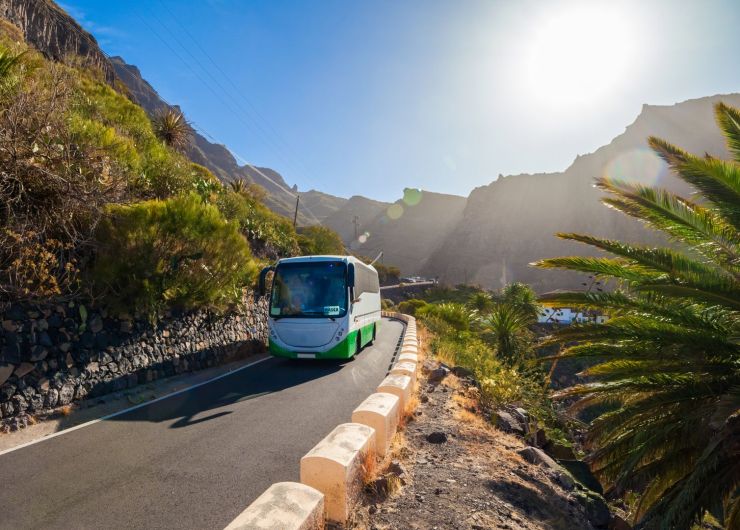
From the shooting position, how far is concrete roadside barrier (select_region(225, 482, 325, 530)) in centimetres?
230

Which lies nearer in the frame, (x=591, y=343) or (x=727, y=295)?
(x=727, y=295)

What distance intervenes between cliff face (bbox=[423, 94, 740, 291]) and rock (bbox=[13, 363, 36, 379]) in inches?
3754

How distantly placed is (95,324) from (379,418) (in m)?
6.16

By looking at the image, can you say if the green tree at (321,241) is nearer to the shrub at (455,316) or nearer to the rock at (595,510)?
the shrub at (455,316)

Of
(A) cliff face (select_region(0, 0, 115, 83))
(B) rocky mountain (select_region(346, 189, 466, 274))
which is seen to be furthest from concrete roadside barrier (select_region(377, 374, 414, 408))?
(B) rocky mountain (select_region(346, 189, 466, 274))

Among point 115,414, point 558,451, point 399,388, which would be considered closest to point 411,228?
point 558,451

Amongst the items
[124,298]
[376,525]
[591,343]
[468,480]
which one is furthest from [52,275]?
[591,343]

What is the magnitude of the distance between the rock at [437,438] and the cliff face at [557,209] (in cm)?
9284

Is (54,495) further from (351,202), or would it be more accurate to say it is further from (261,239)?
(351,202)

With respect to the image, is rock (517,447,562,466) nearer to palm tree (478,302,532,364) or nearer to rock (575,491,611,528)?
rock (575,491,611,528)

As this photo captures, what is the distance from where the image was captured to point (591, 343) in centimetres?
522

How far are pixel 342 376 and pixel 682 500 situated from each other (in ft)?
23.8

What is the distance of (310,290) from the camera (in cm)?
1114

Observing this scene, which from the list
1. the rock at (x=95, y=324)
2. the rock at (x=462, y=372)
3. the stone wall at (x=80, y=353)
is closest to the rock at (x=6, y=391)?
the stone wall at (x=80, y=353)
